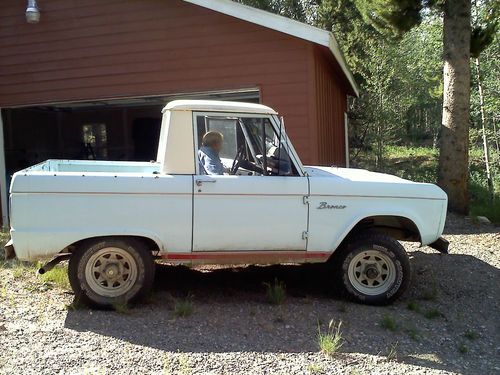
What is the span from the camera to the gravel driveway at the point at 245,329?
4.14 m

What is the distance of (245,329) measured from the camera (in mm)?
4812

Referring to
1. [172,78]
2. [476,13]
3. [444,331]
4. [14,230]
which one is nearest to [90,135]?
[172,78]

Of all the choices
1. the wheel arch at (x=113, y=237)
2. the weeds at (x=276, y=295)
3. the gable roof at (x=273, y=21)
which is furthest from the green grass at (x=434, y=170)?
the wheel arch at (x=113, y=237)

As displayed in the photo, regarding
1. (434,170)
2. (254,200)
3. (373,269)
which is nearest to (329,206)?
(254,200)

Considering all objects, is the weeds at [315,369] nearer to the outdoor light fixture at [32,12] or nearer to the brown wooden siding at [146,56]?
the brown wooden siding at [146,56]

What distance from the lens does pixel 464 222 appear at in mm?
10117

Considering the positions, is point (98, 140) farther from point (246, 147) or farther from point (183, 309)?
point (183, 309)

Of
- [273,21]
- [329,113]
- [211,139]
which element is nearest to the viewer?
[211,139]

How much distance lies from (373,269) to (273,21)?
4.94 meters

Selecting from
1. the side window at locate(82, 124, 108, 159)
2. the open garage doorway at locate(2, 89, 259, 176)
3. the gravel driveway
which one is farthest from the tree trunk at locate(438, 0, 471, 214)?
the side window at locate(82, 124, 108, 159)

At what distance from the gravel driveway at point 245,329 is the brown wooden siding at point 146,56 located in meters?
3.84

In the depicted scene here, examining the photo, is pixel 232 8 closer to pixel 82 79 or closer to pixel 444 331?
pixel 82 79

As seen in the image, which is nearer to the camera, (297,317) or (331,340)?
(331,340)

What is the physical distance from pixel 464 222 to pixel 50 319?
25.8 feet
